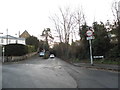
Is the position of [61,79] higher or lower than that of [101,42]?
lower

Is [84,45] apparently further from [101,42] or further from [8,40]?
[8,40]

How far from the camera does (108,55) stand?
21.4 meters

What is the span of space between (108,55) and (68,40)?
15.7 m

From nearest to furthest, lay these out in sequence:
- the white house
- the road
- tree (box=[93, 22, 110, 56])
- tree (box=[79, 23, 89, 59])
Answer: the road
tree (box=[93, 22, 110, 56])
tree (box=[79, 23, 89, 59])
the white house

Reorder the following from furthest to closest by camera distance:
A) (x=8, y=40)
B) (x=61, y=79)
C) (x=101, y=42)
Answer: (x=8, y=40), (x=101, y=42), (x=61, y=79)

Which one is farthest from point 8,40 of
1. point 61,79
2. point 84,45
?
point 61,79

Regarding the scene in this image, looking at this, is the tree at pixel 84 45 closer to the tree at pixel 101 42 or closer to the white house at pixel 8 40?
the tree at pixel 101 42

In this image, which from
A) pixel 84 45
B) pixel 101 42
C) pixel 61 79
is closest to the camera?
pixel 61 79

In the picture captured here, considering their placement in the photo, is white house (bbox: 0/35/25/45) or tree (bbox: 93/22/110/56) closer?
tree (bbox: 93/22/110/56)

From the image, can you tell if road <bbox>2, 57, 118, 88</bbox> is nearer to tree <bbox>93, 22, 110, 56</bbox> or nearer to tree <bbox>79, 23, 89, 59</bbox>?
tree <bbox>93, 22, 110, 56</bbox>

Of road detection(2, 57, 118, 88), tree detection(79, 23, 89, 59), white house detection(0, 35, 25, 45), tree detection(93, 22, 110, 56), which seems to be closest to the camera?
road detection(2, 57, 118, 88)

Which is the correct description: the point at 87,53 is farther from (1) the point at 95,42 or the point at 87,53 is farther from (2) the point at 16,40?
(2) the point at 16,40

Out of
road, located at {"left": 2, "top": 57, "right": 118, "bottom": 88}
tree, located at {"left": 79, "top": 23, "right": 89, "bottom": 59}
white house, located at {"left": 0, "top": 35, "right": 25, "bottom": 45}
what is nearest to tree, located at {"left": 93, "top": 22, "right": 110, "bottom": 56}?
tree, located at {"left": 79, "top": 23, "right": 89, "bottom": 59}

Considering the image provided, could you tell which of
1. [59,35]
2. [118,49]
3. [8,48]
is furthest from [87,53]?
[8,48]
